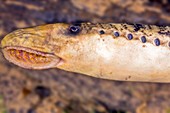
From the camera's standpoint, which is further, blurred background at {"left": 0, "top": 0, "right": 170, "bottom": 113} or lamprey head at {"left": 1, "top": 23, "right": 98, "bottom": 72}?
blurred background at {"left": 0, "top": 0, "right": 170, "bottom": 113}

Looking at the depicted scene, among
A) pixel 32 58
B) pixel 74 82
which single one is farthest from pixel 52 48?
pixel 74 82

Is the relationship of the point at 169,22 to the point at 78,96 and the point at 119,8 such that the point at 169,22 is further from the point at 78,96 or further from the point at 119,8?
the point at 78,96

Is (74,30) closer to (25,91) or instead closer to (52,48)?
(52,48)

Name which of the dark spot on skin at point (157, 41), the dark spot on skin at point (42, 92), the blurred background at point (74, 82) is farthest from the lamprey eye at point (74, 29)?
the dark spot on skin at point (42, 92)

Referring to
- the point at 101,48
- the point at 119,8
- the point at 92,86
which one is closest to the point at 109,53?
the point at 101,48

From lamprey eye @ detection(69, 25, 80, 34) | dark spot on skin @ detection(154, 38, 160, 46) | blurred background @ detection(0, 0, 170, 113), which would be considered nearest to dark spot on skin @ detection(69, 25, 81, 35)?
lamprey eye @ detection(69, 25, 80, 34)

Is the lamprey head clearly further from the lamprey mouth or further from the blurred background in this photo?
the blurred background
